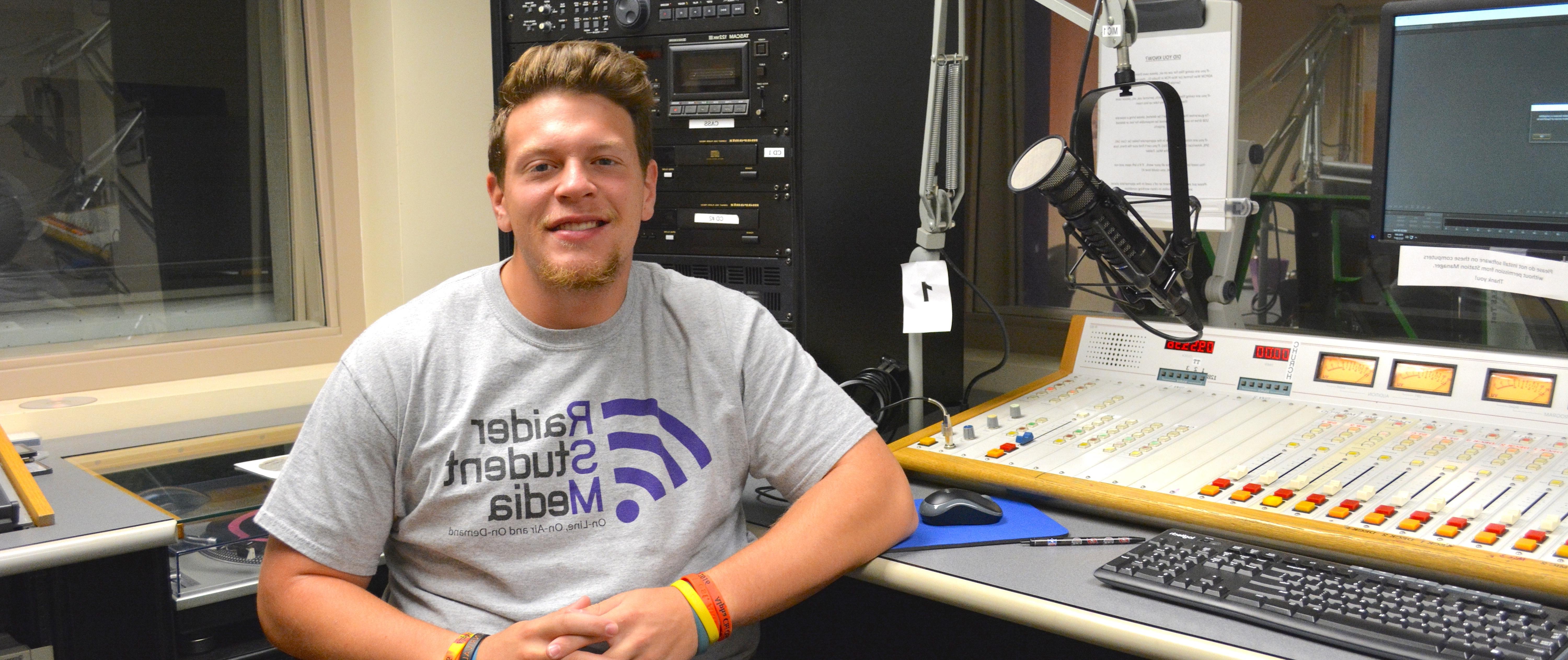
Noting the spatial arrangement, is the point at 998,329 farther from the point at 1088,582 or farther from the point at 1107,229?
the point at 1088,582

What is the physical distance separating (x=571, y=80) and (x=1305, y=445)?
3.30ft

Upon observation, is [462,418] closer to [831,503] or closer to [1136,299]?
[831,503]

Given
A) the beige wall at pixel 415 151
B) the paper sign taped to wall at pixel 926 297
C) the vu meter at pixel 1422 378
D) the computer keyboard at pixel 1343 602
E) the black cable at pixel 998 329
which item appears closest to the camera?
the computer keyboard at pixel 1343 602

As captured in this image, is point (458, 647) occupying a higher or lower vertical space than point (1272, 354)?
lower

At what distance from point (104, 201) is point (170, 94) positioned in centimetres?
24

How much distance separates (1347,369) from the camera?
5.13ft

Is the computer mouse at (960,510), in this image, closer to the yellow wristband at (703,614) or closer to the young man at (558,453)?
the young man at (558,453)

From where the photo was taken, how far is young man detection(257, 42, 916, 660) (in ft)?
3.82

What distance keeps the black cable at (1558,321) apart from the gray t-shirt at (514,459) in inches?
42.8

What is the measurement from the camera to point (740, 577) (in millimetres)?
1201

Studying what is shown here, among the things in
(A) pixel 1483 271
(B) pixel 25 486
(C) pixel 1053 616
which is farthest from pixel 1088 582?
(B) pixel 25 486

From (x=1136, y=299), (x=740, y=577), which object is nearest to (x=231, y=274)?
(x=740, y=577)

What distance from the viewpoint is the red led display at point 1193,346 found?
66.2 inches

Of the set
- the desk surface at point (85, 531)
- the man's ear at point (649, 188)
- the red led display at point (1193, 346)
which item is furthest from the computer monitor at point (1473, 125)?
the desk surface at point (85, 531)
